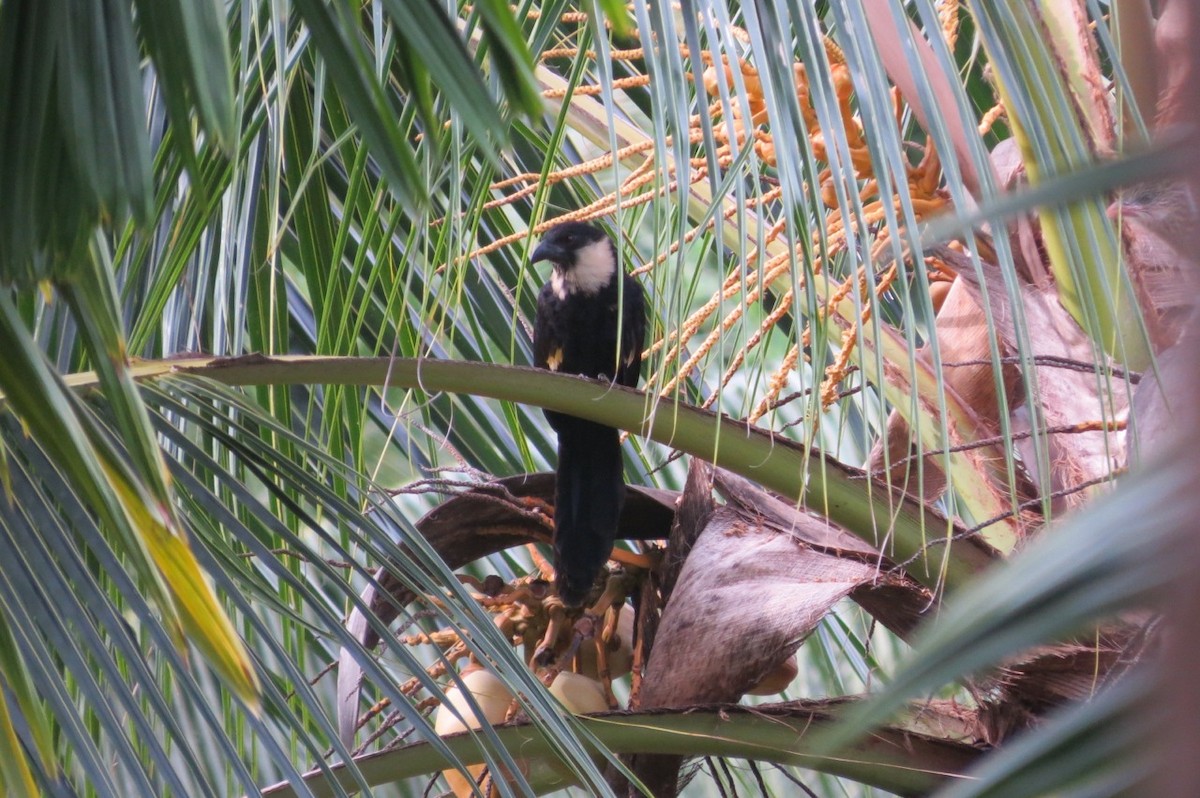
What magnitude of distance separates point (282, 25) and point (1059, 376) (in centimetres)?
82

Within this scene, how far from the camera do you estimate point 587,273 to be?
7.53ft

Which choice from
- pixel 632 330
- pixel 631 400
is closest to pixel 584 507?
pixel 631 400

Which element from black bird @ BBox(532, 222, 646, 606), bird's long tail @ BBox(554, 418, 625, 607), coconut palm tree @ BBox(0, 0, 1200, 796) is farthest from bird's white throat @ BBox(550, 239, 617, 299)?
bird's long tail @ BBox(554, 418, 625, 607)

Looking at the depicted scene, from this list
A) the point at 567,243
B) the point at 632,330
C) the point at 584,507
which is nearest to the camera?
the point at 584,507

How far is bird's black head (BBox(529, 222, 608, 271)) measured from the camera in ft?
7.40

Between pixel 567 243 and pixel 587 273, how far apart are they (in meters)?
0.07

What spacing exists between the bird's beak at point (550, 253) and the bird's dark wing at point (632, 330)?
15cm

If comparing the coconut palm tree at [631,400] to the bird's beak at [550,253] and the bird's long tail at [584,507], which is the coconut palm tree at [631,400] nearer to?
the bird's long tail at [584,507]

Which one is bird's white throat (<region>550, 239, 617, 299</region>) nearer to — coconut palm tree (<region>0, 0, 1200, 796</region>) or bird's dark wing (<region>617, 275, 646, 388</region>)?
bird's dark wing (<region>617, 275, 646, 388</region>)

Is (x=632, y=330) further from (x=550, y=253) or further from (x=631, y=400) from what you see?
(x=631, y=400)

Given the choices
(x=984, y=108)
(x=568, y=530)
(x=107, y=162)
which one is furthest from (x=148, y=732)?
(x=984, y=108)

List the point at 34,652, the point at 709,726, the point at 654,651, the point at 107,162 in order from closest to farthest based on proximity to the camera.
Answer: the point at 107,162 → the point at 34,652 → the point at 709,726 → the point at 654,651

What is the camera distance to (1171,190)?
41.7 inches

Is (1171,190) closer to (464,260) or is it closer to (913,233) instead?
(913,233)
